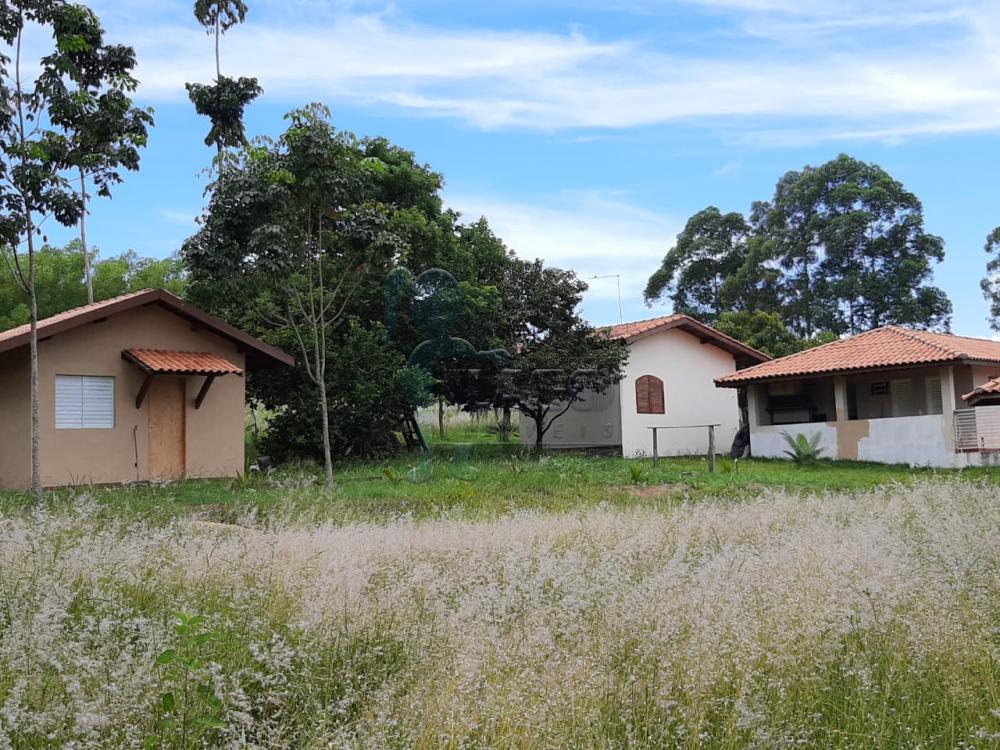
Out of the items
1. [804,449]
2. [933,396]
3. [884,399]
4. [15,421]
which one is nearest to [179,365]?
[15,421]

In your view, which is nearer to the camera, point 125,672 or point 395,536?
point 125,672

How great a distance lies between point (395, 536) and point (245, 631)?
10.2 feet

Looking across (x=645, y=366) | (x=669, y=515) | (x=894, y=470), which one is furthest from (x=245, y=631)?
(x=645, y=366)

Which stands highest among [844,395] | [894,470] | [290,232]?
[290,232]

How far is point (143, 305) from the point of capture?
17500mm

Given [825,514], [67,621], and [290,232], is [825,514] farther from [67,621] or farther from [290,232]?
[290,232]

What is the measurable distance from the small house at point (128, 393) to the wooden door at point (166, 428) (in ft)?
0.07

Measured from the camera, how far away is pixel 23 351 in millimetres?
16203

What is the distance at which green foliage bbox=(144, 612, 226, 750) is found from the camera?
3098mm

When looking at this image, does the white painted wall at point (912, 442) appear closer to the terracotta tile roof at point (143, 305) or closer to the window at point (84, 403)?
the terracotta tile roof at point (143, 305)

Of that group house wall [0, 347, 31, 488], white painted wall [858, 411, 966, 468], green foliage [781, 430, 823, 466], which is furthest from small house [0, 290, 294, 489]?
white painted wall [858, 411, 966, 468]

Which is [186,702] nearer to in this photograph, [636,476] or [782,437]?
[636,476]

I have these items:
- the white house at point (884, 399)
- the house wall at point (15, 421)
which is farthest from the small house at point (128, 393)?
the white house at point (884, 399)

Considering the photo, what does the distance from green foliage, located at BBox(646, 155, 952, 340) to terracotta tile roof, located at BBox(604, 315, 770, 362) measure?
14414 millimetres
